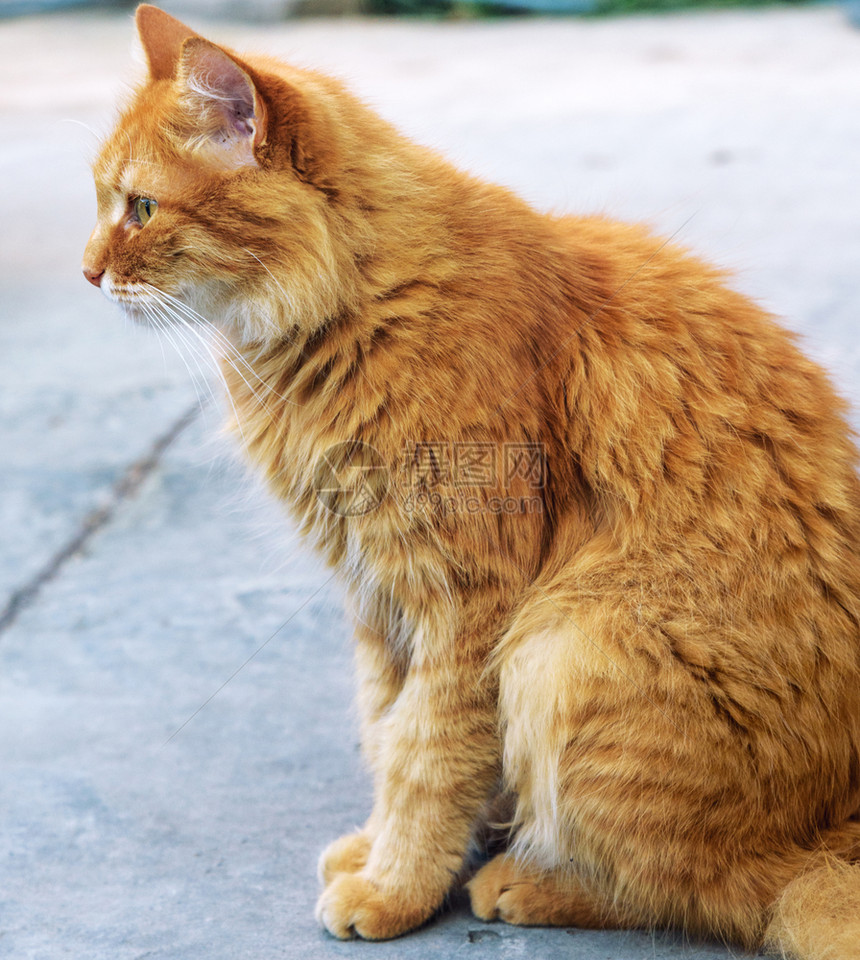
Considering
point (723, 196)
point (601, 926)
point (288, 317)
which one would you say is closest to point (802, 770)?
point (601, 926)

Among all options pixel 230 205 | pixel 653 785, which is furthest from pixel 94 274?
pixel 653 785

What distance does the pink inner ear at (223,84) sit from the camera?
166cm

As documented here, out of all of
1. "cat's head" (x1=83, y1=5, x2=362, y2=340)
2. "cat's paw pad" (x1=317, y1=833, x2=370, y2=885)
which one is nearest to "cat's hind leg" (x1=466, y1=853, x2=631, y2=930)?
"cat's paw pad" (x1=317, y1=833, x2=370, y2=885)

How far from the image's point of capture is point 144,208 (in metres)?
1.81

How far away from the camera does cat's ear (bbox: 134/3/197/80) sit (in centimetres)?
189

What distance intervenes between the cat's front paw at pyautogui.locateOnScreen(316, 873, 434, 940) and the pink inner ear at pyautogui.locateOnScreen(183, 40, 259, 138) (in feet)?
4.33

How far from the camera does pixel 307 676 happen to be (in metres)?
2.65

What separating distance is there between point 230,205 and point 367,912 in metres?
1.24

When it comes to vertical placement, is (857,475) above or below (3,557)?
above

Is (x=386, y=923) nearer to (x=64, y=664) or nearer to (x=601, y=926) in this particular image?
(x=601, y=926)

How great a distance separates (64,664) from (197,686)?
0.39 m

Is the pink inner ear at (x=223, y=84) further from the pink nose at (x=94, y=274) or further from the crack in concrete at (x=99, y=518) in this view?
the crack in concrete at (x=99, y=518)

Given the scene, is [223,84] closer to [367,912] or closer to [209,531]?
[367,912]

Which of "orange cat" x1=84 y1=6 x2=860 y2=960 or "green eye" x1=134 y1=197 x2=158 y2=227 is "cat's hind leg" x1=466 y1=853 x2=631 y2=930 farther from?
"green eye" x1=134 y1=197 x2=158 y2=227
